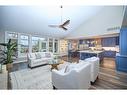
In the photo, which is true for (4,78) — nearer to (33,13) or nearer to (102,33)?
(33,13)

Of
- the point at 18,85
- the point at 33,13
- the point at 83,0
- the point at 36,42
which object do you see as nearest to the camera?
the point at 83,0

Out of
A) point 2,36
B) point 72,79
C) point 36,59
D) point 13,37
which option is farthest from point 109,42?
point 2,36

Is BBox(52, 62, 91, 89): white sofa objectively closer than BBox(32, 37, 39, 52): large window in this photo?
Yes

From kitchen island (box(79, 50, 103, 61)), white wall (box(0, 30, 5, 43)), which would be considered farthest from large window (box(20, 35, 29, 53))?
kitchen island (box(79, 50, 103, 61))

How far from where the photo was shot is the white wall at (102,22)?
6.32 metres

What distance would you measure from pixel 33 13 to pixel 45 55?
2748 millimetres

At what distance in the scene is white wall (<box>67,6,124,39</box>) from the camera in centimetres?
632

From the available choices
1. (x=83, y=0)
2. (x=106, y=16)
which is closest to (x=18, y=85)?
(x=83, y=0)

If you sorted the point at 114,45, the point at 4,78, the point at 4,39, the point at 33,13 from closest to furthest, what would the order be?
1. the point at 4,78
2. the point at 33,13
3. the point at 4,39
4. the point at 114,45

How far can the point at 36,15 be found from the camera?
5.73 meters

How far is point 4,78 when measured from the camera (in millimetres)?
2371

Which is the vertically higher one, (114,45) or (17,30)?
(17,30)

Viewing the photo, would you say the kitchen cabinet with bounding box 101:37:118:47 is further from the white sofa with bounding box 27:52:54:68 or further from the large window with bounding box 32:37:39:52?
the large window with bounding box 32:37:39:52

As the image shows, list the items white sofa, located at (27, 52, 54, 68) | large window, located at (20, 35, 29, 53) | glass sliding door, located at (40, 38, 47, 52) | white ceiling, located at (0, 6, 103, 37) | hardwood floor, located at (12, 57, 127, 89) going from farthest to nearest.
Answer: glass sliding door, located at (40, 38, 47, 52), large window, located at (20, 35, 29, 53), white sofa, located at (27, 52, 54, 68), white ceiling, located at (0, 6, 103, 37), hardwood floor, located at (12, 57, 127, 89)
